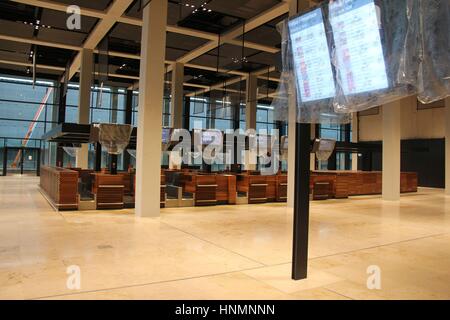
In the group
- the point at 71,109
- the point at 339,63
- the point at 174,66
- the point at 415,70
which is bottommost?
the point at 415,70

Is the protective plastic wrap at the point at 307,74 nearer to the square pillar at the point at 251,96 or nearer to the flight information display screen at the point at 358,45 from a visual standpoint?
the flight information display screen at the point at 358,45

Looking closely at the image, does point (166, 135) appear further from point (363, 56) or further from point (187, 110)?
point (187, 110)

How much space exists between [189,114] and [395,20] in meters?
20.1

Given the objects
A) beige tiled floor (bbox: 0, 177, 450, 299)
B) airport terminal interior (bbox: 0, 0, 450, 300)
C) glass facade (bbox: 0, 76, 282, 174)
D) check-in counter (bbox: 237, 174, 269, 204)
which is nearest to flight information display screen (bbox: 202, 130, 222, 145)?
airport terminal interior (bbox: 0, 0, 450, 300)

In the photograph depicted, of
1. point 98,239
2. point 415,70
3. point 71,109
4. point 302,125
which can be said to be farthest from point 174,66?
point 415,70

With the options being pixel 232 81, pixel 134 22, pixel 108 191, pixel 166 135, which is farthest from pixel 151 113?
pixel 232 81

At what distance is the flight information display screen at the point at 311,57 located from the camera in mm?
3148

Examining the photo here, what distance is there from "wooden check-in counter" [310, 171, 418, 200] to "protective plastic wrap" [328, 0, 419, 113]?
946 cm

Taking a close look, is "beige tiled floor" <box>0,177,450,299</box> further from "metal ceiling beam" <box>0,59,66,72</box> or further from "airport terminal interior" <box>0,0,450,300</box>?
"metal ceiling beam" <box>0,59,66,72</box>

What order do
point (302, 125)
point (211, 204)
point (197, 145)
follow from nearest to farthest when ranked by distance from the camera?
point (302, 125) < point (211, 204) < point (197, 145)

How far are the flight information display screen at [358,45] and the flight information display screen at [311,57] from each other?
19cm

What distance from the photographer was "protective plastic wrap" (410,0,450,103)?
232 centimetres
